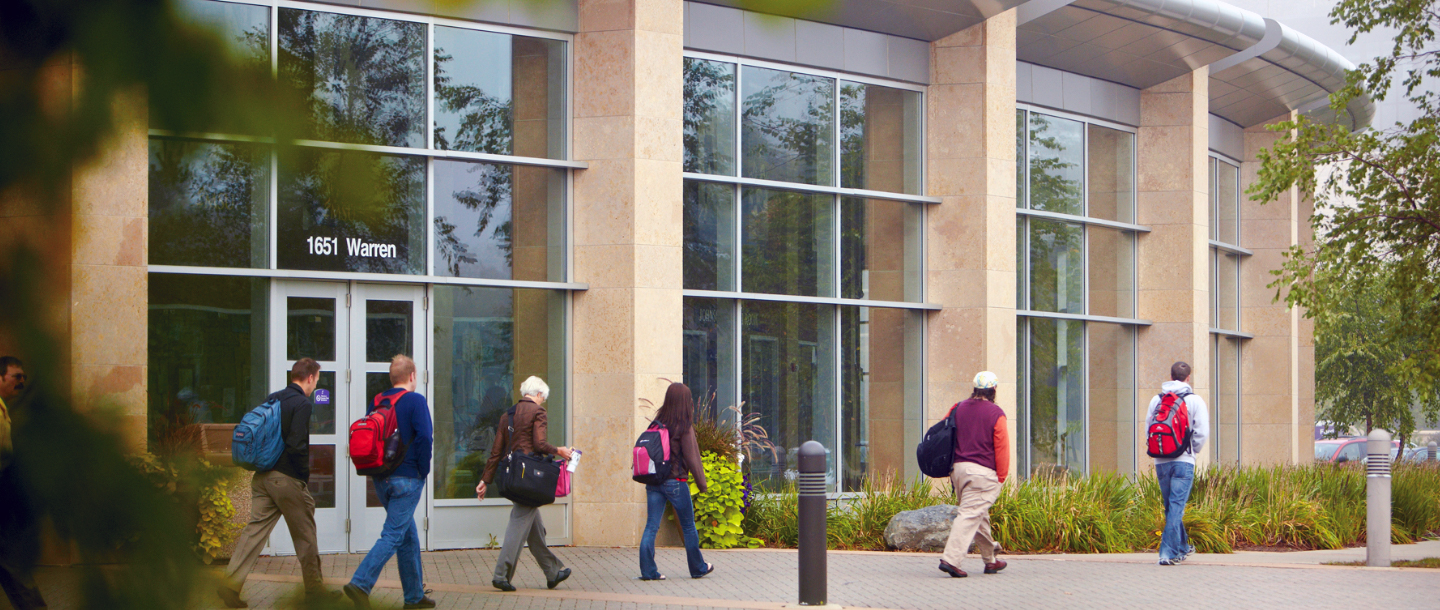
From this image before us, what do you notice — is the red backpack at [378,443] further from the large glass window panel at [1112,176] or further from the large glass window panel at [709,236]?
the large glass window panel at [1112,176]

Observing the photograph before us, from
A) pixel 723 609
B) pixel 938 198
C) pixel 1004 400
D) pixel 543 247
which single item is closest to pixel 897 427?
pixel 1004 400

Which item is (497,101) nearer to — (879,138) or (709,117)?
(709,117)

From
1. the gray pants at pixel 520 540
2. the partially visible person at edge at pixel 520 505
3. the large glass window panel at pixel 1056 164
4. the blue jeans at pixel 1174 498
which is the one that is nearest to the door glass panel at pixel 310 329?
the partially visible person at edge at pixel 520 505

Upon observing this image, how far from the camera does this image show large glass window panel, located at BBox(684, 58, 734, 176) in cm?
1380

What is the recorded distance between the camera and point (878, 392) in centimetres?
1525

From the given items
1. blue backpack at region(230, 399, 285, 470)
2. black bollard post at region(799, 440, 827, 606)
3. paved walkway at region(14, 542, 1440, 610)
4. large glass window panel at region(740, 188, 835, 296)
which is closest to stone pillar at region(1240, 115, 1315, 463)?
paved walkway at region(14, 542, 1440, 610)

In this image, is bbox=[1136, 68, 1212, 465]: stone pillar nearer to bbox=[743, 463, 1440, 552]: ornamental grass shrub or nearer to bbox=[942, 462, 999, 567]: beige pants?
bbox=[743, 463, 1440, 552]: ornamental grass shrub

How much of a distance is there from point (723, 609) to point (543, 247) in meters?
5.62

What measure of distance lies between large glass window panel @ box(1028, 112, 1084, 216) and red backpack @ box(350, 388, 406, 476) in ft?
38.3

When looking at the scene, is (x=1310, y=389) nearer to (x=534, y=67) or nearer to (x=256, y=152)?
(x=534, y=67)

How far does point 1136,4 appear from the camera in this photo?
50.4 ft

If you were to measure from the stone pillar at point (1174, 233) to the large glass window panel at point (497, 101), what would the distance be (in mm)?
10190

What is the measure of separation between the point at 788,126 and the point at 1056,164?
5.02m

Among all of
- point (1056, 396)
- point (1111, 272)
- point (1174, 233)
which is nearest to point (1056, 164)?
A: point (1111, 272)
